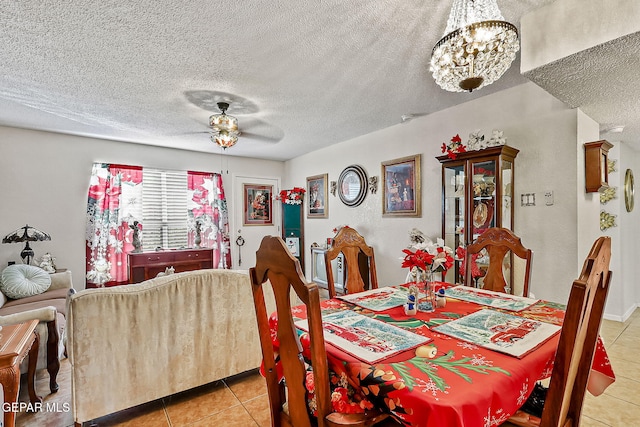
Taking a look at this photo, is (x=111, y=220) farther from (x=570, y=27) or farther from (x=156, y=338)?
(x=570, y=27)

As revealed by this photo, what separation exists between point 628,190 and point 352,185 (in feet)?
11.6

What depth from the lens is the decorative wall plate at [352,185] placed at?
440 cm

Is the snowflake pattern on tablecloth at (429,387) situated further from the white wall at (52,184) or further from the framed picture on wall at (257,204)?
the framed picture on wall at (257,204)

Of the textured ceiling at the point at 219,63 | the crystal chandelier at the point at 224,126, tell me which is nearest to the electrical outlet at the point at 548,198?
the textured ceiling at the point at 219,63

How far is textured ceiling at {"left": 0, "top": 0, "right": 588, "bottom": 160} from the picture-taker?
1.75 metres

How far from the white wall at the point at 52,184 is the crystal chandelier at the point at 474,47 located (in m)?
4.81

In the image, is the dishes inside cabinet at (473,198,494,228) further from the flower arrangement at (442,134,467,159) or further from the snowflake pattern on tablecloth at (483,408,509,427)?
the snowflake pattern on tablecloth at (483,408,509,427)

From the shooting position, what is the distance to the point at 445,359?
965 millimetres

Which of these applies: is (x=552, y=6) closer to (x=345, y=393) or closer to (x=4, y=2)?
(x=345, y=393)

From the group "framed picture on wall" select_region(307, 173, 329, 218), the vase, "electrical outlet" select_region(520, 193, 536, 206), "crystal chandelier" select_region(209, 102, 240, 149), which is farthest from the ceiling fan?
"electrical outlet" select_region(520, 193, 536, 206)

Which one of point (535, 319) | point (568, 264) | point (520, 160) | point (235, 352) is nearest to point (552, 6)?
point (520, 160)

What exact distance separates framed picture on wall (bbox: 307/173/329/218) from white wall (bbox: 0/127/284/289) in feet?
9.35

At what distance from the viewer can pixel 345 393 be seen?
1.01 metres

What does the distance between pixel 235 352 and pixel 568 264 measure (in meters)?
2.79
